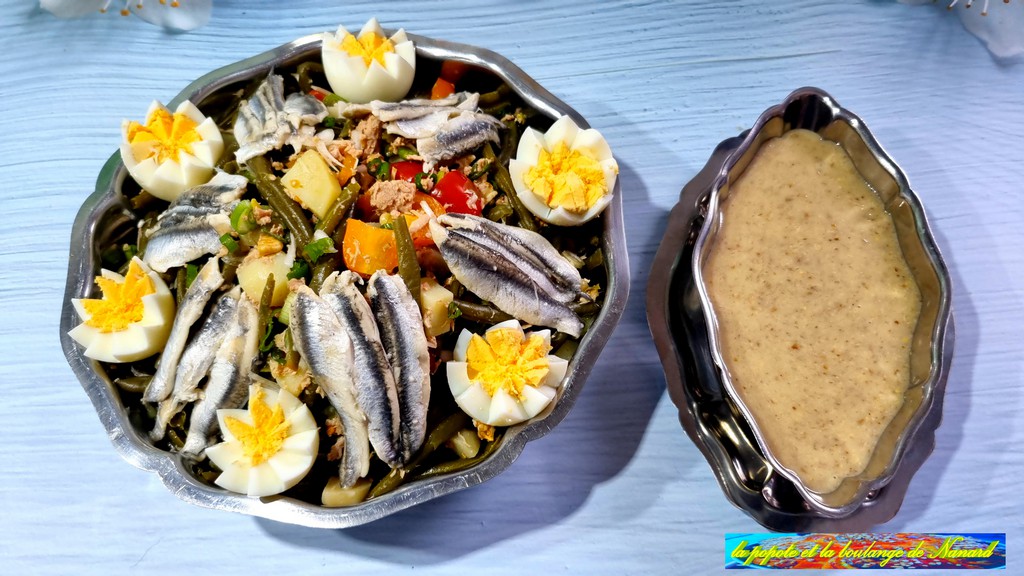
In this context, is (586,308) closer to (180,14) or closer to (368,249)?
(368,249)

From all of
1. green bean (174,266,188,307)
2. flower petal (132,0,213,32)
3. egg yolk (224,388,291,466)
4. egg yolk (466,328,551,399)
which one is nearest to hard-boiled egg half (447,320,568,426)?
egg yolk (466,328,551,399)

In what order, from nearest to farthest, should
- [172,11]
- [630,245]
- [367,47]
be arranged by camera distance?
1. [367,47]
2. [630,245]
3. [172,11]

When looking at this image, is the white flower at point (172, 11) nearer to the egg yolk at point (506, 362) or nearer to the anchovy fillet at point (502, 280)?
the anchovy fillet at point (502, 280)

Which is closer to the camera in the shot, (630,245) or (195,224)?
(195,224)

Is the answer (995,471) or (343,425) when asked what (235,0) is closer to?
(343,425)

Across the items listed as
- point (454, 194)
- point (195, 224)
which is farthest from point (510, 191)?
point (195, 224)

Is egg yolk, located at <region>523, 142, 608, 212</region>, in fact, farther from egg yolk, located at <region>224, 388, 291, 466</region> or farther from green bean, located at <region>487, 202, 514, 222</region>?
egg yolk, located at <region>224, 388, 291, 466</region>

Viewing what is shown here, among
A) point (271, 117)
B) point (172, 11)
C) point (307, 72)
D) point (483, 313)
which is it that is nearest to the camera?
point (483, 313)
